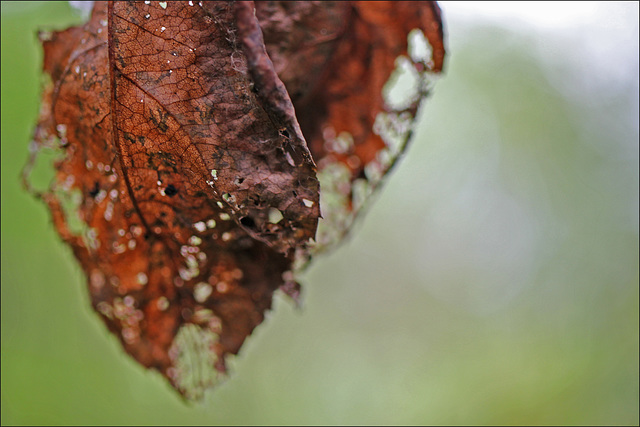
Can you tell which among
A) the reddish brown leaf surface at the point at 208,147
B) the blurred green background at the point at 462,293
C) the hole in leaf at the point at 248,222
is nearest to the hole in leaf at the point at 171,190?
the reddish brown leaf surface at the point at 208,147

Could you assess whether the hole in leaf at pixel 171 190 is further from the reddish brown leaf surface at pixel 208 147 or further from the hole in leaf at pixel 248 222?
the hole in leaf at pixel 248 222

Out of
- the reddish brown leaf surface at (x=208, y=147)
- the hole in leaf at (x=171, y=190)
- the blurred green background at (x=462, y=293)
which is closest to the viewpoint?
the reddish brown leaf surface at (x=208, y=147)

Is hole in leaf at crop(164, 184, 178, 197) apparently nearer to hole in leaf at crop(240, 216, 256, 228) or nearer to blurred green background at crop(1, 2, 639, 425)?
hole in leaf at crop(240, 216, 256, 228)

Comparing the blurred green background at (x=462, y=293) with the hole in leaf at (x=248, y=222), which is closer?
the hole in leaf at (x=248, y=222)

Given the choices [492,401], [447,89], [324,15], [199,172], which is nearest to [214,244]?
[199,172]

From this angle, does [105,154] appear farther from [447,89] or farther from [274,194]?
[447,89]

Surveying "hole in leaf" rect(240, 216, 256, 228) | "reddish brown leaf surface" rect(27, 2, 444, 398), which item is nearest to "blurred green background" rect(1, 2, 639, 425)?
"reddish brown leaf surface" rect(27, 2, 444, 398)

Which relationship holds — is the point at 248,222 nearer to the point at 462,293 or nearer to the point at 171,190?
the point at 171,190
